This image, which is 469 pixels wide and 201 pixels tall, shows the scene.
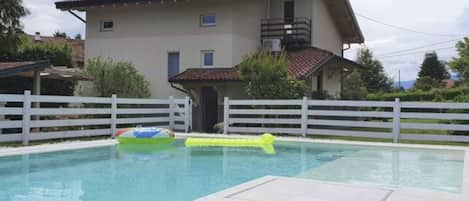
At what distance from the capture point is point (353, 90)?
91.6ft

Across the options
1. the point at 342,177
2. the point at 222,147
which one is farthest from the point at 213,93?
the point at 342,177

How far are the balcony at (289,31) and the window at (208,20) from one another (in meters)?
2.65

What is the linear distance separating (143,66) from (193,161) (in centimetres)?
1291

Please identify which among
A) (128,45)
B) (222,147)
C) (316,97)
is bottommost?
(222,147)

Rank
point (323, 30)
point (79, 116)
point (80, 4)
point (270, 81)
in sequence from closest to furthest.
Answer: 1. point (79, 116)
2. point (270, 81)
3. point (80, 4)
4. point (323, 30)

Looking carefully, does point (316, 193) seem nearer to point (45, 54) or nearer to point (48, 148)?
point (48, 148)

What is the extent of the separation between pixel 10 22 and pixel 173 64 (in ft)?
24.4

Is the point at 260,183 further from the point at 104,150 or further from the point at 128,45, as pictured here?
the point at 128,45

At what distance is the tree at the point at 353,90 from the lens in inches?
1009

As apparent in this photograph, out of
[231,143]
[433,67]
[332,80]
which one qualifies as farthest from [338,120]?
[433,67]

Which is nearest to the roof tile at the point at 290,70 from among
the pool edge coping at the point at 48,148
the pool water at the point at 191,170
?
the pool water at the point at 191,170

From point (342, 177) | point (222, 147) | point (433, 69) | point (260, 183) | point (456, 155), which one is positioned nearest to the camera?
point (260, 183)

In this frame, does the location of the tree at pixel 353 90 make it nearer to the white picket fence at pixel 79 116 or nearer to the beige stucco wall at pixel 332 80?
the beige stucco wall at pixel 332 80

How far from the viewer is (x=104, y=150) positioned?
12.0 meters
